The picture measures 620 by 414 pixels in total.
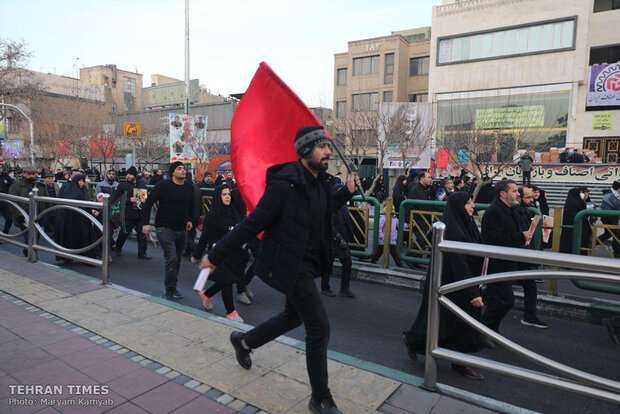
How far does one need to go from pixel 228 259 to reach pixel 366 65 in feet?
126

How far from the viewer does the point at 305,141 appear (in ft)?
9.21

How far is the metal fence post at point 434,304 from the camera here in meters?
2.98

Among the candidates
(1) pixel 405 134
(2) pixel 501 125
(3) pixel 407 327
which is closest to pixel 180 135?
(1) pixel 405 134

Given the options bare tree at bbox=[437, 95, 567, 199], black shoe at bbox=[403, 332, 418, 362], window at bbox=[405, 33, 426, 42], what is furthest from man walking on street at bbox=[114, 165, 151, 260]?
window at bbox=[405, 33, 426, 42]

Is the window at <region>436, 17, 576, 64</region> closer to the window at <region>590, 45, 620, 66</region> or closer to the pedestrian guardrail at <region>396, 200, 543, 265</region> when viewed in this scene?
the window at <region>590, 45, 620, 66</region>

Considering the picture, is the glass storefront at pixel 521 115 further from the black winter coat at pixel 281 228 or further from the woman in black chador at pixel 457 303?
the black winter coat at pixel 281 228

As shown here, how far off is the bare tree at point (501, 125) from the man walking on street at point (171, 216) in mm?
Result: 18861

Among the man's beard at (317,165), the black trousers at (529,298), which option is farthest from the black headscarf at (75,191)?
the black trousers at (529,298)

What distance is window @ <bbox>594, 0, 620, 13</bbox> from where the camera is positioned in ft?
91.4

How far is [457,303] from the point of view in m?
3.64

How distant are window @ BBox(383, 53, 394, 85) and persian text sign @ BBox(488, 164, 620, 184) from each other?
18354 millimetres

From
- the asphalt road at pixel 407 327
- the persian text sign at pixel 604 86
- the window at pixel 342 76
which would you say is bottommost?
the asphalt road at pixel 407 327

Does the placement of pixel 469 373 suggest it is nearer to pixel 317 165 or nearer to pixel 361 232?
pixel 317 165

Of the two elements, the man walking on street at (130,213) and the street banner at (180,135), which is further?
the street banner at (180,135)
